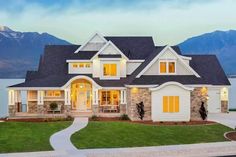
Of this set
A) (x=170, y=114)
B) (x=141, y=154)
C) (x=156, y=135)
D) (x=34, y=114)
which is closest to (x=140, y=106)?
(x=170, y=114)

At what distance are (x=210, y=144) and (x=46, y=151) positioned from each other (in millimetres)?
9466

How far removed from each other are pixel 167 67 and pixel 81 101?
32.4 ft

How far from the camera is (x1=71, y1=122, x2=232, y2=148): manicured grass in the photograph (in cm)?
2391

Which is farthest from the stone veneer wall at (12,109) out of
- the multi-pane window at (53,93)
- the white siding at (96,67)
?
the white siding at (96,67)

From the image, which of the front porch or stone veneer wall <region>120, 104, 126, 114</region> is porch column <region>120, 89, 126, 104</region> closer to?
the front porch

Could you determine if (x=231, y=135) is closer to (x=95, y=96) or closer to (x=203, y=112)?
(x=203, y=112)

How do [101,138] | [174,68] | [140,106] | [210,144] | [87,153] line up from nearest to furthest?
[87,153] < [210,144] < [101,138] < [140,106] < [174,68]

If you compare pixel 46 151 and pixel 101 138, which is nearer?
pixel 46 151

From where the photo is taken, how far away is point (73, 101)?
40938mm

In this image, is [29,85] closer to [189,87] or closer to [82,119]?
[82,119]

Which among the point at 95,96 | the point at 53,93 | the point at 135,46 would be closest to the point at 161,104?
the point at 95,96

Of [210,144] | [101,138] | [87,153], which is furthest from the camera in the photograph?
[101,138]

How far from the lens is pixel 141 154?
20875 mm

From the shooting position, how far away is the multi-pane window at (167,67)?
36625 mm
